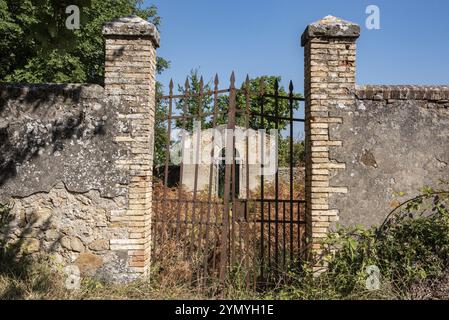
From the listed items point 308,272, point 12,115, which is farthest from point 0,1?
point 308,272

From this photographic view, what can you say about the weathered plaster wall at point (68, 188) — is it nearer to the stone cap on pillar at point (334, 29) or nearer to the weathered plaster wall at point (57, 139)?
the weathered plaster wall at point (57, 139)

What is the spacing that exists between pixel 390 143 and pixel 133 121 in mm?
3237

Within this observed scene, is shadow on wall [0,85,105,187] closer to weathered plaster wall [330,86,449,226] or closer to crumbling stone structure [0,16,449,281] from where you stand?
crumbling stone structure [0,16,449,281]

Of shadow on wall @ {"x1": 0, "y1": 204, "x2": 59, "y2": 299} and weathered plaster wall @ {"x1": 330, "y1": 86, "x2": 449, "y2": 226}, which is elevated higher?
weathered plaster wall @ {"x1": 330, "y1": 86, "x2": 449, "y2": 226}

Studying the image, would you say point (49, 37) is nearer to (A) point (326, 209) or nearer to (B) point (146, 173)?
(B) point (146, 173)

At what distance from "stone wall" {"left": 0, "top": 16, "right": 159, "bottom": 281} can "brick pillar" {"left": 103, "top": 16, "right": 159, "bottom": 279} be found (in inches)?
0.5

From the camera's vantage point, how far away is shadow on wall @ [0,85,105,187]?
186 inches

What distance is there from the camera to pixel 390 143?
4.63m

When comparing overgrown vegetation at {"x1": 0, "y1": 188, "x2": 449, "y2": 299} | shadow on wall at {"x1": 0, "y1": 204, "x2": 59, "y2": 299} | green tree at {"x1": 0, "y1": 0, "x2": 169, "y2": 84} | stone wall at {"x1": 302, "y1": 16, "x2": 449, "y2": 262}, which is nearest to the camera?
overgrown vegetation at {"x1": 0, "y1": 188, "x2": 449, "y2": 299}

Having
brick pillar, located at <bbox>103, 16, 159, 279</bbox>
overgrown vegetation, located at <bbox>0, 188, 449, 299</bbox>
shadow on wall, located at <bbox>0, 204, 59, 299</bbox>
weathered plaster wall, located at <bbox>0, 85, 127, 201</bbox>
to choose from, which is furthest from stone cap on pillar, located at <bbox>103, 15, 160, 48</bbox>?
overgrown vegetation, located at <bbox>0, 188, 449, 299</bbox>

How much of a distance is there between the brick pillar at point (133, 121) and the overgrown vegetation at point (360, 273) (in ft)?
1.64

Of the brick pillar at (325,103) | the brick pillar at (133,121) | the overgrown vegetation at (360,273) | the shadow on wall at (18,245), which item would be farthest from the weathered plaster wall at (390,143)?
the shadow on wall at (18,245)
